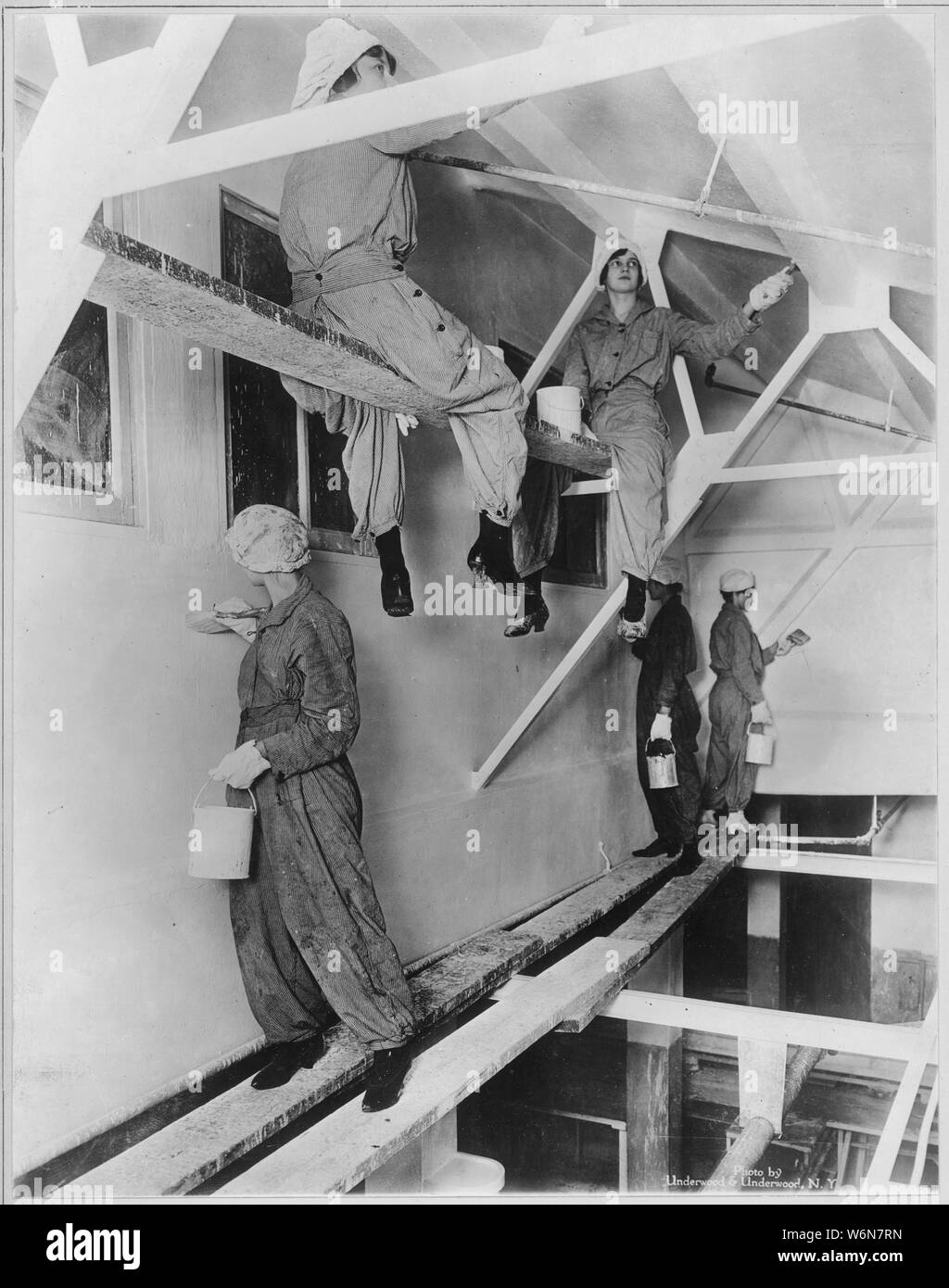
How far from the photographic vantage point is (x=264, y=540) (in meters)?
2.42

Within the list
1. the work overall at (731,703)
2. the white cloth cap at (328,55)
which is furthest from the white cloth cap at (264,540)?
the work overall at (731,703)

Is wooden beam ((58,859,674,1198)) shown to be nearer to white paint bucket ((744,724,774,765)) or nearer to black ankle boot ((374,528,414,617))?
black ankle boot ((374,528,414,617))

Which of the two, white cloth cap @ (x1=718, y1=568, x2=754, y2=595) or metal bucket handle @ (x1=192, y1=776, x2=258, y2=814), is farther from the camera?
white cloth cap @ (x1=718, y1=568, x2=754, y2=595)

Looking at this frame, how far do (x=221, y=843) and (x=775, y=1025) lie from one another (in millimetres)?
2095

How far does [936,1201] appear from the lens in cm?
219

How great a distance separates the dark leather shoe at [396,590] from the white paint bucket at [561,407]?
3.09 feet

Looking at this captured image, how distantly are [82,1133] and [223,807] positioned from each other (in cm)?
81

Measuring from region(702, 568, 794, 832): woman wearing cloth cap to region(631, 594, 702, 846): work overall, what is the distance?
13 centimetres

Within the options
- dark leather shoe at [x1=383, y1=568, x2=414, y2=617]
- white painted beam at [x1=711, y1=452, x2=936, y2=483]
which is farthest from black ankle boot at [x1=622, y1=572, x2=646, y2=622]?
dark leather shoe at [x1=383, y1=568, x2=414, y2=617]

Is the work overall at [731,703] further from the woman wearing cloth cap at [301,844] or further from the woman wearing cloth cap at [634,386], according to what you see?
the woman wearing cloth cap at [301,844]

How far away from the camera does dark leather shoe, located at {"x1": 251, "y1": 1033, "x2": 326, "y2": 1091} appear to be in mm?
2385

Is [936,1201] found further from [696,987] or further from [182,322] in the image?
[696,987]

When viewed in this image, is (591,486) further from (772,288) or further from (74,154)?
(74,154)

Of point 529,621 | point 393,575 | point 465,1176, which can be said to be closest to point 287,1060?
point 465,1176
